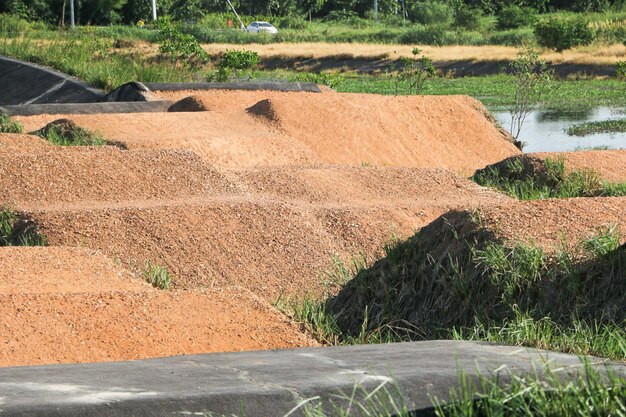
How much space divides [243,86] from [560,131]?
7.19 meters

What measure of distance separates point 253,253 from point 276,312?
8.28 ft

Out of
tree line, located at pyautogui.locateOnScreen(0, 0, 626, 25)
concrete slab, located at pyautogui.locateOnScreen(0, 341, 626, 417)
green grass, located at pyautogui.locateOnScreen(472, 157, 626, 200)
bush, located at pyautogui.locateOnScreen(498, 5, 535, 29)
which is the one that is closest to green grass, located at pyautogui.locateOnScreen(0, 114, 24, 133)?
green grass, located at pyautogui.locateOnScreen(472, 157, 626, 200)

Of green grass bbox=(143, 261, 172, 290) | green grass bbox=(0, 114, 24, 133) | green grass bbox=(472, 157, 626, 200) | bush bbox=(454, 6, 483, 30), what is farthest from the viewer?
bush bbox=(454, 6, 483, 30)

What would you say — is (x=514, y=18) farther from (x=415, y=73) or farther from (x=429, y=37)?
(x=415, y=73)

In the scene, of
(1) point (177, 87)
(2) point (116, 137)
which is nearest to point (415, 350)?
(2) point (116, 137)

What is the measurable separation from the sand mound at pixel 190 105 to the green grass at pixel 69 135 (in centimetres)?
308

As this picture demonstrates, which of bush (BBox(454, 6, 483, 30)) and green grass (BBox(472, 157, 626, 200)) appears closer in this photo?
green grass (BBox(472, 157, 626, 200))

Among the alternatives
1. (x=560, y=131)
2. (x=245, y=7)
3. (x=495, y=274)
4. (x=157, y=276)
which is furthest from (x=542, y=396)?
(x=245, y=7)

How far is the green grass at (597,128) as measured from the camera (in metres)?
22.8

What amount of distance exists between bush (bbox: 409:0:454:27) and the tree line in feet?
0.87

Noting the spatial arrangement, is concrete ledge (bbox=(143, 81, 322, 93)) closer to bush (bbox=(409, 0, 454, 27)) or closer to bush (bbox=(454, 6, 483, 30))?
bush (bbox=(454, 6, 483, 30))

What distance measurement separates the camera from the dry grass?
128 ft

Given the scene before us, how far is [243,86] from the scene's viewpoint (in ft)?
65.1

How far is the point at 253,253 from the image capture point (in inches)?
357
